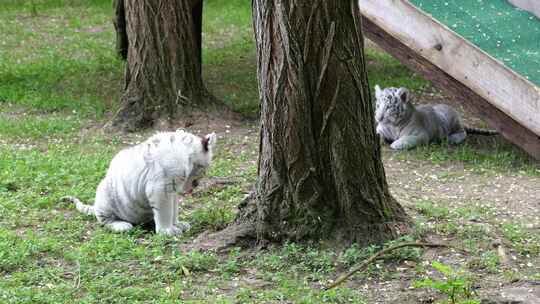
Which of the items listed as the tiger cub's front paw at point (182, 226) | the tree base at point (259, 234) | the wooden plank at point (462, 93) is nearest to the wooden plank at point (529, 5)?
the wooden plank at point (462, 93)

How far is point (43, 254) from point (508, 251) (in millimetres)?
3576

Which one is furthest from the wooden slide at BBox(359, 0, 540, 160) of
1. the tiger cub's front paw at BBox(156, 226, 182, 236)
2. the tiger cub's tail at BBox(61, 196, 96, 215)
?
the tiger cub's tail at BBox(61, 196, 96, 215)

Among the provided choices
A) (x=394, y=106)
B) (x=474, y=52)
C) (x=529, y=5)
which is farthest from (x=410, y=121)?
(x=529, y=5)

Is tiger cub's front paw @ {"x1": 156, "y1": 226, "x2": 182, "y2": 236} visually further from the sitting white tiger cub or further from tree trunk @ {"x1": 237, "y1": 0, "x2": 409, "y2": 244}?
the sitting white tiger cub

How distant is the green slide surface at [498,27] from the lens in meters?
10.5

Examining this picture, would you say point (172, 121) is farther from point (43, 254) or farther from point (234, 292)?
point (234, 292)

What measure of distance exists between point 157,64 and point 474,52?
381 centimetres

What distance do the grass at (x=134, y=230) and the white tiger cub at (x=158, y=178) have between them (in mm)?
171

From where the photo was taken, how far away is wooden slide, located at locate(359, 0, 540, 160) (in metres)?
9.65

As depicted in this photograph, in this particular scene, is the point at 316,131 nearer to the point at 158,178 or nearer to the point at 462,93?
the point at 158,178

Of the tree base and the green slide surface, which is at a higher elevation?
the green slide surface

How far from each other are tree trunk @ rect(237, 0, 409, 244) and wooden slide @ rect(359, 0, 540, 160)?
317 centimetres

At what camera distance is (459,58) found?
10070 mm

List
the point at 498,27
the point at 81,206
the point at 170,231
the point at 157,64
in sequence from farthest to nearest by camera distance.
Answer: the point at 498,27, the point at 157,64, the point at 81,206, the point at 170,231
